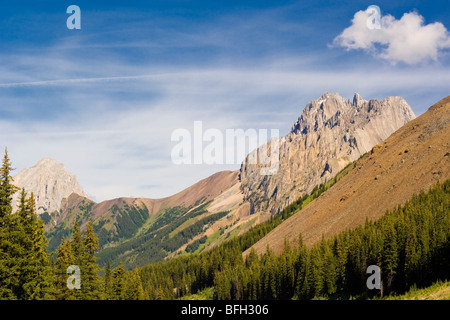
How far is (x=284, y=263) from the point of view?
377 feet

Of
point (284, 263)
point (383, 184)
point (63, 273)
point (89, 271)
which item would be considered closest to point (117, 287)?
point (89, 271)

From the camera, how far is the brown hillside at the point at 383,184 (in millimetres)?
143000

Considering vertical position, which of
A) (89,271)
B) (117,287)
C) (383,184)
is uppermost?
(383,184)

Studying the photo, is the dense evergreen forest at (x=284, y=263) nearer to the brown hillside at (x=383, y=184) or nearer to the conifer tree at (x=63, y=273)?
the conifer tree at (x=63, y=273)

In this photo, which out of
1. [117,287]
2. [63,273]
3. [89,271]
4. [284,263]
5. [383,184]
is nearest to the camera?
[63,273]

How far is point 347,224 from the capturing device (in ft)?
481

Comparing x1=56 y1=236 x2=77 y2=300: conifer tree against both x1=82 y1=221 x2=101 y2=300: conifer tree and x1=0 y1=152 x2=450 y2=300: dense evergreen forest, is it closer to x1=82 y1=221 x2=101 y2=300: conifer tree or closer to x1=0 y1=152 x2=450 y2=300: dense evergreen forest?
x1=0 y1=152 x2=450 y2=300: dense evergreen forest

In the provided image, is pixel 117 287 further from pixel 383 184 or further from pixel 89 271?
pixel 383 184

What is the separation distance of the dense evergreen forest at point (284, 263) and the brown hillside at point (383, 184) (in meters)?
17.3

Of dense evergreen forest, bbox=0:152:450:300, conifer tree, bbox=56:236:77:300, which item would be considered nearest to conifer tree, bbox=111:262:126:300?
dense evergreen forest, bbox=0:152:450:300

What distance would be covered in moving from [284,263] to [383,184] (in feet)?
225

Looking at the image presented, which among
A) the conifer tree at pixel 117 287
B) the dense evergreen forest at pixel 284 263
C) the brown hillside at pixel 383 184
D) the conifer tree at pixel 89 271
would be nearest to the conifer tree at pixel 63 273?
the dense evergreen forest at pixel 284 263

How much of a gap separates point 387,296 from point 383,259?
7.40 metres
